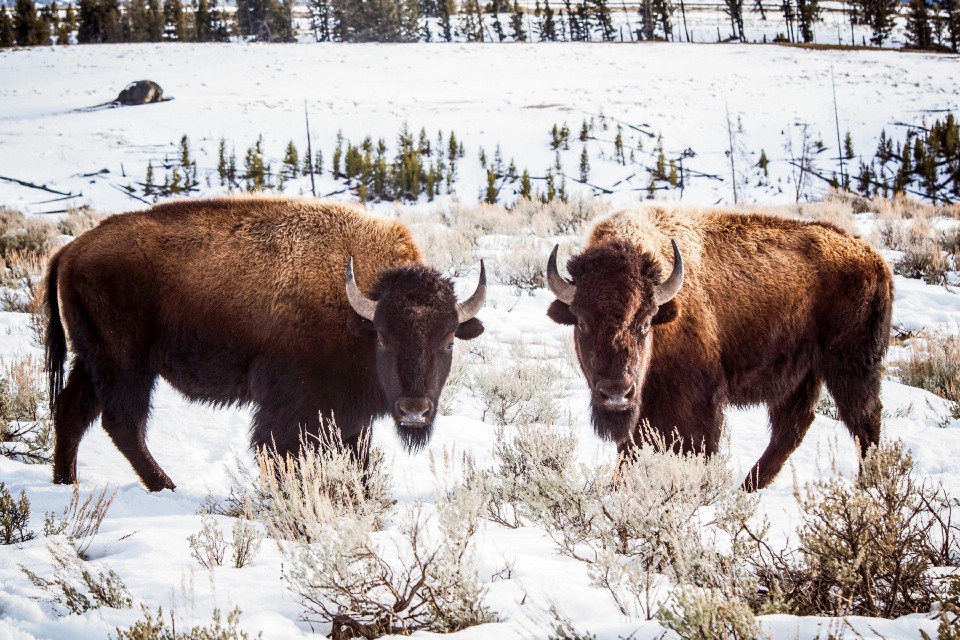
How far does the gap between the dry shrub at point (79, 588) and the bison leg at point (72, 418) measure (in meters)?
2.02

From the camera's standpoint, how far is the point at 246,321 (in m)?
4.66

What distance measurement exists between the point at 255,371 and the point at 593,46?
A: 177ft

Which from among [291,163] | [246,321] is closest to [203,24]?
[291,163]

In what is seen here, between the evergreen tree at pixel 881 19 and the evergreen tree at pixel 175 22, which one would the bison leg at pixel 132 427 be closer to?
the evergreen tree at pixel 175 22

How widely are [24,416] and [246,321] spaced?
236 cm

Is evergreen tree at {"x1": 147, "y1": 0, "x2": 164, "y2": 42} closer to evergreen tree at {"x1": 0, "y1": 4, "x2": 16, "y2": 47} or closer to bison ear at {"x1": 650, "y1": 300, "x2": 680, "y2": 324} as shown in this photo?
evergreen tree at {"x1": 0, "y1": 4, "x2": 16, "y2": 47}

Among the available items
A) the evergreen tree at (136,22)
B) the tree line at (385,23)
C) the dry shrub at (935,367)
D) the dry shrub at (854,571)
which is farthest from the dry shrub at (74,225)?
the evergreen tree at (136,22)

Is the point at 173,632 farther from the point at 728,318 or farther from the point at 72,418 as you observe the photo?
the point at 728,318

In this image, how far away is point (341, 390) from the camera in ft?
14.5

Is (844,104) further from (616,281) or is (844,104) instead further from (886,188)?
(616,281)

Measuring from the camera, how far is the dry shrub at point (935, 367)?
6.46m

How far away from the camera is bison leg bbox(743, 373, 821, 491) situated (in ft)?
16.7

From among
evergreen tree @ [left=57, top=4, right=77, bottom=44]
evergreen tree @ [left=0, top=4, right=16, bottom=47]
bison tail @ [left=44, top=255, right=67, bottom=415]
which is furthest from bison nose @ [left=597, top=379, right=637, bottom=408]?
evergreen tree @ [left=57, top=4, right=77, bottom=44]

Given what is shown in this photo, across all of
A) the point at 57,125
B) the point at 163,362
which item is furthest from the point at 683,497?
the point at 57,125
